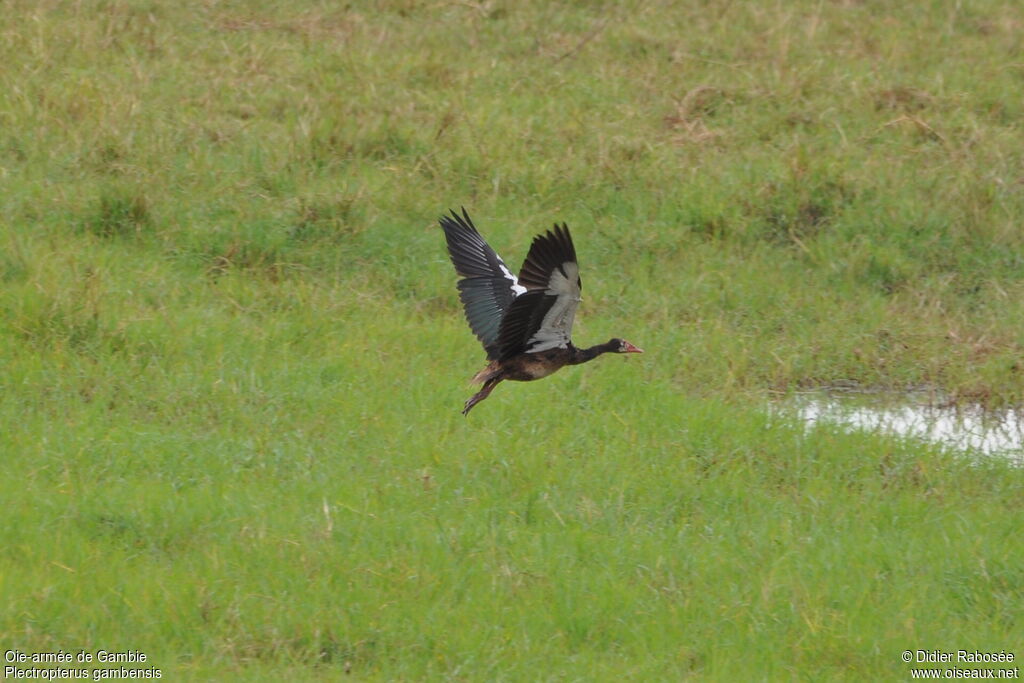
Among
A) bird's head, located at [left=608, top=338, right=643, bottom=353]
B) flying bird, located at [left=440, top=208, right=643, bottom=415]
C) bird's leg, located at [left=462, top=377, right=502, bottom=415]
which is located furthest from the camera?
bird's head, located at [left=608, top=338, right=643, bottom=353]

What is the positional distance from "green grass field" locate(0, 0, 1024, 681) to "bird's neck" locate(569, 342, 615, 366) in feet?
1.16

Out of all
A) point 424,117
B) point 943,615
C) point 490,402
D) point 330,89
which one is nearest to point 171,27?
point 330,89

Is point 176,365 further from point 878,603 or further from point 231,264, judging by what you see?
point 878,603

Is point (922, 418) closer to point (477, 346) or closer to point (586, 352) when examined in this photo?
point (586, 352)

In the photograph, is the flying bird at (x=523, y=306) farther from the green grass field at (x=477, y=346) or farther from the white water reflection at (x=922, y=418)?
the white water reflection at (x=922, y=418)

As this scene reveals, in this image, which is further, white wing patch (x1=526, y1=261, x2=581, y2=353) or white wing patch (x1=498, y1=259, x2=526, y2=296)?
white wing patch (x1=498, y1=259, x2=526, y2=296)

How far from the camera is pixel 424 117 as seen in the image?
32.8 ft

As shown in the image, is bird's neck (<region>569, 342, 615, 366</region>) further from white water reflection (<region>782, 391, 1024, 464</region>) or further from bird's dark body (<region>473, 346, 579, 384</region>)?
white water reflection (<region>782, 391, 1024, 464</region>)

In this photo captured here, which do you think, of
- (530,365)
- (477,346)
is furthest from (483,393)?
(477,346)

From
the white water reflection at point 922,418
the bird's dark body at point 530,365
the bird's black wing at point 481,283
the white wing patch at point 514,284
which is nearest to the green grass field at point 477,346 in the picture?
the white water reflection at point 922,418

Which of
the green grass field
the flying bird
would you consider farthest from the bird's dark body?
the green grass field

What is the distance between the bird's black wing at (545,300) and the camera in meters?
5.96

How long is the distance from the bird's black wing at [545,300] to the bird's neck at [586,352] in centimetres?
12

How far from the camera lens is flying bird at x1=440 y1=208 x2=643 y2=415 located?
19.9 ft
